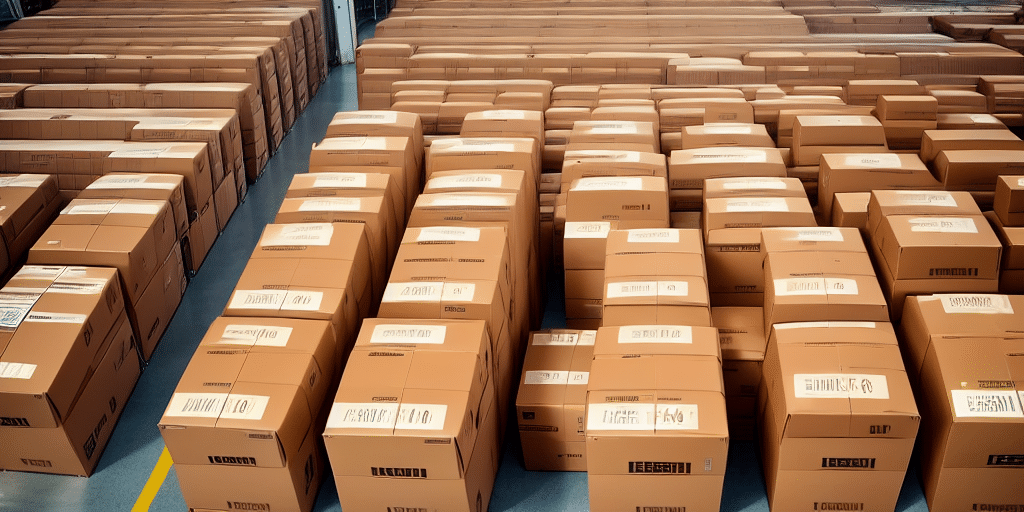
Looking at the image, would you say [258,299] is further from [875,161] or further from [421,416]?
[875,161]

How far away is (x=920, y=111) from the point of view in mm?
5266

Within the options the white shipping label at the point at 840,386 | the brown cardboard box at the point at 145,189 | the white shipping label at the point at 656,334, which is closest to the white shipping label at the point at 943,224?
the white shipping label at the point at 840,386

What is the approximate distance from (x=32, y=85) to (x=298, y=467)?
5091mm

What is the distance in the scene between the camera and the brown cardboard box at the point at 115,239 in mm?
4113

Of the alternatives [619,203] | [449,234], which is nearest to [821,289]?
[619,203]

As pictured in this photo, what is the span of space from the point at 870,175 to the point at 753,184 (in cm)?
66

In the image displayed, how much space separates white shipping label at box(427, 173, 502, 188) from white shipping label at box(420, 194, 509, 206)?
12 cm

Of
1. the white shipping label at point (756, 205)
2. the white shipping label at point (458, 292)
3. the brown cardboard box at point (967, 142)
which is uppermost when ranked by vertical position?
the brown cardboard box at point (967, 142)

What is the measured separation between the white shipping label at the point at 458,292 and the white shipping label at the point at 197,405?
0.96 m

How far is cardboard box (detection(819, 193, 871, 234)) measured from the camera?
4.10 meters

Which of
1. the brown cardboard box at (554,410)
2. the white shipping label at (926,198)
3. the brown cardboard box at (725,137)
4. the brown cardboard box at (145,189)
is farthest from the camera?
the brown cardboard box at (725,137)

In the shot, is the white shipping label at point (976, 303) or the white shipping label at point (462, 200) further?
the white shipping label at point (462, 200)

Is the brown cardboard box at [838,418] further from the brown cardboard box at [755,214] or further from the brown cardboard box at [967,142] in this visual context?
the brown cardboard box at [967,142]

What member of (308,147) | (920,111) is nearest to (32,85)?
(308,147)
